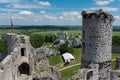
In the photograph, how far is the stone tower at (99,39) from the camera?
17391mm

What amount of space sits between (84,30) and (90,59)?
2.29m

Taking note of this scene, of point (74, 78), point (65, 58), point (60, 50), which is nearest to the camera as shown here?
point (74, 78)

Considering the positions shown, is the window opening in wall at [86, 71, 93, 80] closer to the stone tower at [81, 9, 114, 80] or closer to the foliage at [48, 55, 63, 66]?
the stone tower at [81, 9, 114, 80]

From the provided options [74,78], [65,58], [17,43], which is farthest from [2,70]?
[65,58]

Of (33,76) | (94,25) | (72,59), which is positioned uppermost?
(94,25)

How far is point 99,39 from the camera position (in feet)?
57.2

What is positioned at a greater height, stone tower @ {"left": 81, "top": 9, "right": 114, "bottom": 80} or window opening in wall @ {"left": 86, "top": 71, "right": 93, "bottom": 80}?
Result: stone tower @ {"left": 81, "top": 9, "right": 114, "bottom": 80}

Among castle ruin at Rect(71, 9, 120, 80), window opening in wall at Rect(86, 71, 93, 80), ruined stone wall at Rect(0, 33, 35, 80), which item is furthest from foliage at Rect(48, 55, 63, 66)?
window opening in wall at Rect(86, 71, 93, 80)

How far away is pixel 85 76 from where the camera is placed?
51.8 feet

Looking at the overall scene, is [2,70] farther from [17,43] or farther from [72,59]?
[72,59]

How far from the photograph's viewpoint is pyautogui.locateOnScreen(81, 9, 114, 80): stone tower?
57.1 ft

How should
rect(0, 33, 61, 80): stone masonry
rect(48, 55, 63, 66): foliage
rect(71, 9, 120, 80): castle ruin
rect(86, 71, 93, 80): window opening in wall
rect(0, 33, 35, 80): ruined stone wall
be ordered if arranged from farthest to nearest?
1. rect(48, 55, 63, 66): foliage
2. rect(0, 33, 61, 80): stone masonry
3. rect(0, 33, 35, 80): ruined stone wall
4. rect(71, 9, 120, 80): castle ruin
5. rect(86, 71, 93, 80): window opening in wall

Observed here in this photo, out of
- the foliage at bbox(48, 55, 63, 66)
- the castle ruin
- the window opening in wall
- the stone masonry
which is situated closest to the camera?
the window opening in wall

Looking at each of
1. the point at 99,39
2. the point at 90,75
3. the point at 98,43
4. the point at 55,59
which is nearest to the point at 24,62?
the point at 90,75
